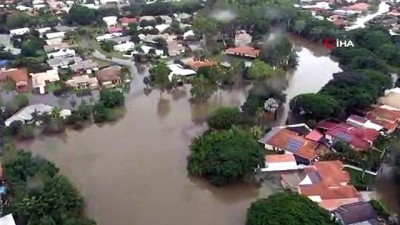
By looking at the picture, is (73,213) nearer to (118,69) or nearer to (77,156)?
(77,156)

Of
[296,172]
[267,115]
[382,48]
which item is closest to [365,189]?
[296,172]

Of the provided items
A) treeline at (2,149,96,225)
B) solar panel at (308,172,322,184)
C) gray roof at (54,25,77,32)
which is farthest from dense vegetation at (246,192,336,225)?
gray roof at (54,25,77,32)

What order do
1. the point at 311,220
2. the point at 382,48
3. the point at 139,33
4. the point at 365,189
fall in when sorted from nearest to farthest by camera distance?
the point at 311,220 < the point at 365,189 < the point at 382,48 < the point at 139,33

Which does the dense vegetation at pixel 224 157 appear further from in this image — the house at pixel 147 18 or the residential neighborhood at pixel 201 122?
the house at pixel 147 18

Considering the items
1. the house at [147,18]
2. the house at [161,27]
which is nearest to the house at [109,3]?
the house at [147,18]

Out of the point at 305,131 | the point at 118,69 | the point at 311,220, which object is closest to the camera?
the point at 311,220
